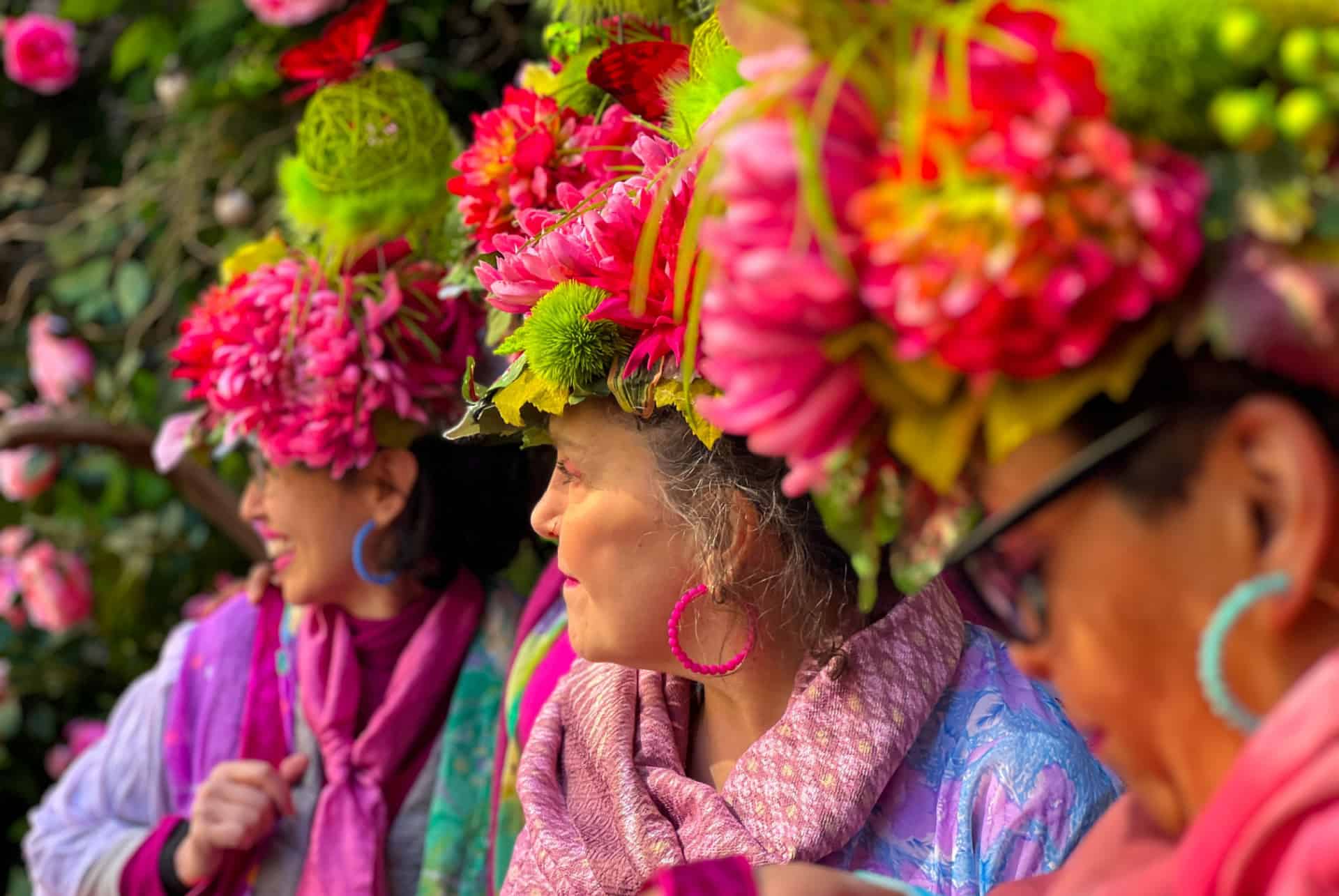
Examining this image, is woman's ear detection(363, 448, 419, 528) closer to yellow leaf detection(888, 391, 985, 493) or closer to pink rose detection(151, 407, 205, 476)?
pink rose detection(151, 407, 205, 476)

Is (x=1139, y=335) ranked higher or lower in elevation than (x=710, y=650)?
higher

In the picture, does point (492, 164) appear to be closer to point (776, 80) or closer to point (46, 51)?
point (776, 80)

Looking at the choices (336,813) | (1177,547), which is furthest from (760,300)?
(336,813)

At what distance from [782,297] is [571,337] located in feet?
1.81

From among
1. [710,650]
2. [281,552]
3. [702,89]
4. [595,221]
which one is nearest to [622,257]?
[595,221]

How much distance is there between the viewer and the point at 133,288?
271cm

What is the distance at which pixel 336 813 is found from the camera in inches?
69.6

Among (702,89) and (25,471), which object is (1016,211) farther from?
(25,471)

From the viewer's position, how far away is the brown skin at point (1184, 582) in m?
0.61

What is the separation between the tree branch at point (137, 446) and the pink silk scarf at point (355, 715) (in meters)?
0.53

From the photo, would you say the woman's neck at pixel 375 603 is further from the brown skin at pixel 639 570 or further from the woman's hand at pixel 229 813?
the brown skin at pixel 639 570

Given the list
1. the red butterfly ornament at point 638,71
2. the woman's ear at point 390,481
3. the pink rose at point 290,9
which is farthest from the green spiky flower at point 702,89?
the pink rose at point 290,9

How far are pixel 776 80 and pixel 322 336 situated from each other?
44.6 inches

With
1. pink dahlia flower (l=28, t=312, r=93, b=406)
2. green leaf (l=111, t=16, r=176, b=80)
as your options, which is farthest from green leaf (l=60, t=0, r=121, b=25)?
pink dahlia flower (l=28, t=312, r=93, b=406)
